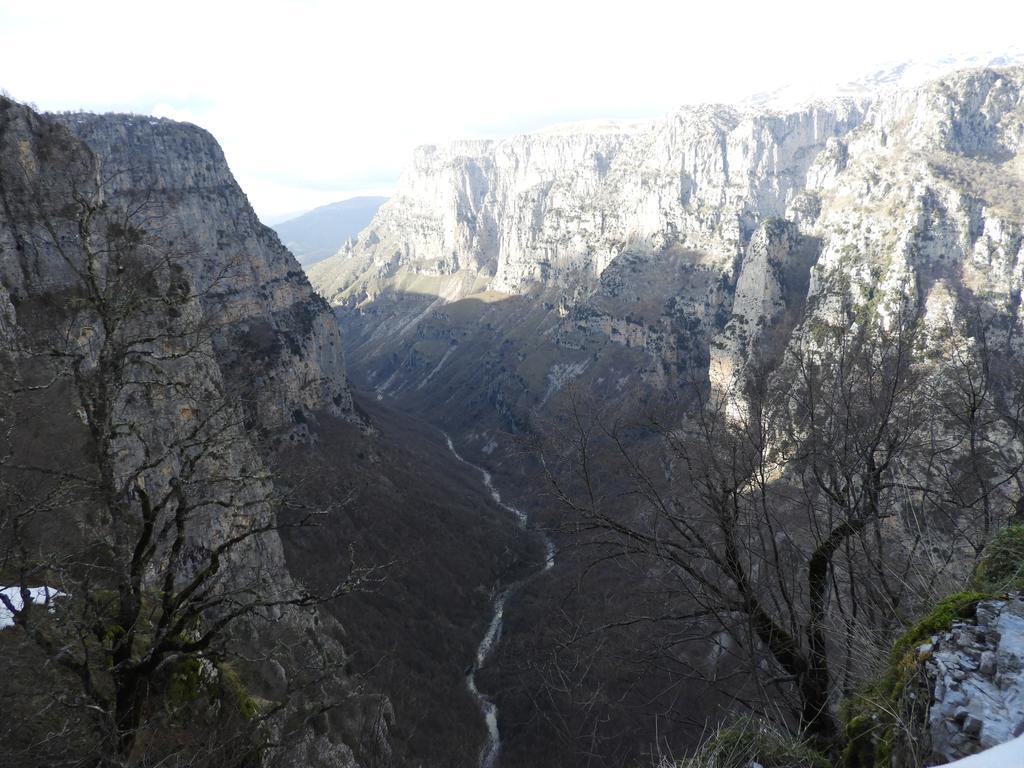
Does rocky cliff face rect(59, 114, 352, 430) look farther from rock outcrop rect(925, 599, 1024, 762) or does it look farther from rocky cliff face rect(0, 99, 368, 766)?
rock outcrop rect(925, 599, 1024, 762)

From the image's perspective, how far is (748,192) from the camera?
587ft

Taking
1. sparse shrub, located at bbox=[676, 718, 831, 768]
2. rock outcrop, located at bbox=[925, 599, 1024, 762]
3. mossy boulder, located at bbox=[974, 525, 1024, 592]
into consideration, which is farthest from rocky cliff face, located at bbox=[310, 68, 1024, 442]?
→ sparse shrub, located at bbox=[676, 718, 831, 768]

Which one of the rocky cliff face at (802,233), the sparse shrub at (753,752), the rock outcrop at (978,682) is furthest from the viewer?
the rocky cliff face at (802,233)

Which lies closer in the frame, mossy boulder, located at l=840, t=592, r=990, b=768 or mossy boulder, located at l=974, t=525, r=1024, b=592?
mossy boulder, located at l=840, t=592, r=990, b=768

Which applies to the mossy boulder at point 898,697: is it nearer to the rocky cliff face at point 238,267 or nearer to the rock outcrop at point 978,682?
the rock outcrop at point 978,682

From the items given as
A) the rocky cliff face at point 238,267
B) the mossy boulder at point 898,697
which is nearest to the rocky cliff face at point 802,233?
the mossy boulder at point 898,697

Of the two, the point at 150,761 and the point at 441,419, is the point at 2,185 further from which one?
the point at 441,419

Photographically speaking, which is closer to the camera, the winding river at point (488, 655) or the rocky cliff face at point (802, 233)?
the winding river at point (488, 655)

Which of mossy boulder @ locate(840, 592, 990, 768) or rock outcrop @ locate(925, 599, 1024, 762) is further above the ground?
rock outcrop @ locate(925, 599, 1024, 762)

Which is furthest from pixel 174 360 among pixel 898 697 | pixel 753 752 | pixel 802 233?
pixel 802 233

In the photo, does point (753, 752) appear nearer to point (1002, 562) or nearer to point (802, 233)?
point (1002, 562)

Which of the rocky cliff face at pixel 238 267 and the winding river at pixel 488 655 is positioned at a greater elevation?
the rocky cliff face at pixel 238 267

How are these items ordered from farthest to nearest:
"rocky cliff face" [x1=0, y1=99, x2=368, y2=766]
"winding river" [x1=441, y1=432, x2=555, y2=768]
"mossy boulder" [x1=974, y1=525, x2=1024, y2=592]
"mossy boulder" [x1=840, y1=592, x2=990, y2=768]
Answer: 1. "winding river" [x1=441, y1=432, x2=555, y2=768]
2. "rocky cliff face" [x1=0, y1=99, x2=368, y2=766]
3. "mossy boulder" [x1=974, y1=525, x2=1024, y2=592]
4. "mossy boulder" [x1=840, y1=592, x2=990, y2=768]

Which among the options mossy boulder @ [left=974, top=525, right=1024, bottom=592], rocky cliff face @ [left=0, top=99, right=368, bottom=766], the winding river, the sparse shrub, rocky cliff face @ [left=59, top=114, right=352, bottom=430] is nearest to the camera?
the sparse shrub
